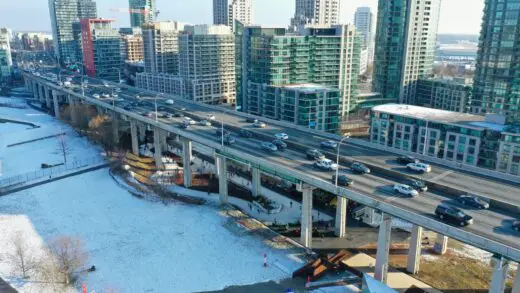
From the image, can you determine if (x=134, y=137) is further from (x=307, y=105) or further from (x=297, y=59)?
(x=297, y=59)

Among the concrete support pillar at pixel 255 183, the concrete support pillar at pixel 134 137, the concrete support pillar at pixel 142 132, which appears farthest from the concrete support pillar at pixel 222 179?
the concrete support pillar at pixel 142 132

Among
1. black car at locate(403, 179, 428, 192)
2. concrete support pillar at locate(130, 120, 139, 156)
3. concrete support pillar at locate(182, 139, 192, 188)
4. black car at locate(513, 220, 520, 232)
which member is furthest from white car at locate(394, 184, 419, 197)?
concrete support pillar at locate(130, 120, 139, 156)

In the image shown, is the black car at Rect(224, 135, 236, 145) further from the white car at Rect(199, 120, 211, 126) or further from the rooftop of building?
the rooftop of building

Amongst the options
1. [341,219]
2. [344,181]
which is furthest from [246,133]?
[344,181]

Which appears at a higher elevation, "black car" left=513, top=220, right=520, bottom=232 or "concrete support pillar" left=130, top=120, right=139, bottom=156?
"black car" left=513, top=220, right=520, bottom=232

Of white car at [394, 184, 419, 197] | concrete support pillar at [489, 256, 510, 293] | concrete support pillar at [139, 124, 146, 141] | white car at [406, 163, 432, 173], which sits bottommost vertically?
concrete support pillar at [139, 124, 146, 141]

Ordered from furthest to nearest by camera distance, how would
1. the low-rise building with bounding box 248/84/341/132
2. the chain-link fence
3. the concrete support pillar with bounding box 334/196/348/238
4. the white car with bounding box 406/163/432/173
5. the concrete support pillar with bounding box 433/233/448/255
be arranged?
1. the low-rise building with bounding box 248/84/341/132
2. the chain-link fence
3. the concrete support pillar with bounding box 334/196/348/238
4. the concrete support pillar with bounding box 433/233/448/255
5. the white car with bounding box 406/163/432/173

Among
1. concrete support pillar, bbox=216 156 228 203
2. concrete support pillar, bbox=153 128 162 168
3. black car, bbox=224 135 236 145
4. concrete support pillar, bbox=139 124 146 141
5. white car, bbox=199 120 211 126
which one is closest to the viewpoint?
black car, bbox=224 135 236 145
